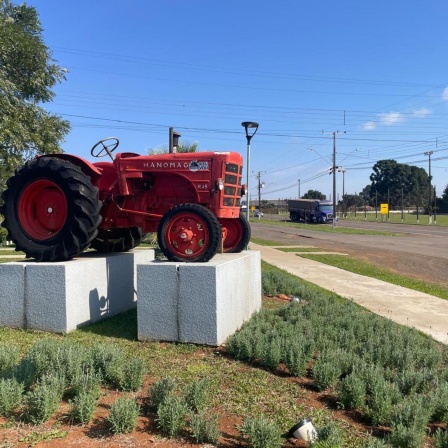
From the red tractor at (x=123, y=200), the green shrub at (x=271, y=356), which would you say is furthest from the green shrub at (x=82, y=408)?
the red tractor at (x=123, y=200)

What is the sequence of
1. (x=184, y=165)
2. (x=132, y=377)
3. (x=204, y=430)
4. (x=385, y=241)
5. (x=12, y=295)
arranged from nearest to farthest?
(x=204, y=430) → (x=132, y=377) → (x=12, y=295) → (x=184, y=165) → (x=385, y=241)

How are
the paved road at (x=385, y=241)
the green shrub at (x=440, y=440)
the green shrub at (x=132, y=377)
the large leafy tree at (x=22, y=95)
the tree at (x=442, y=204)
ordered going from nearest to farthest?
the green shrub at (x=440, y=440) → the green shrub at (x=132, y=377) → the large leafy tree at (x=22, y=95) → the paved road at (x=385, y=241) → the tree at (x=442, y=204)

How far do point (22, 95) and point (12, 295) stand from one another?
16.9m

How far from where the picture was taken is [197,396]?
Result: 353 cm

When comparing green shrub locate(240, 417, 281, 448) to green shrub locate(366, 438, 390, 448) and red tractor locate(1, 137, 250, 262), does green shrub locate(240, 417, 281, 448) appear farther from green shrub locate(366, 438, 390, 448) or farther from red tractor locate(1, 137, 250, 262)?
red tractor locate(1, 137, 250, 262)

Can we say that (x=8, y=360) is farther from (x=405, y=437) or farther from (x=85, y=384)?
(x=405, y=437)

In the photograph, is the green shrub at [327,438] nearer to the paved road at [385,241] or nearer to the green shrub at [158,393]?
the green shrub at [158,393]

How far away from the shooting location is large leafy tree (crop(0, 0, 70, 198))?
53.8 feet

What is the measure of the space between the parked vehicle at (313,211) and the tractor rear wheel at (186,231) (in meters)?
47.8

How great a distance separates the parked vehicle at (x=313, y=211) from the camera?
54.7 metres

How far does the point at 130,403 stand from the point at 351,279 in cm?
943

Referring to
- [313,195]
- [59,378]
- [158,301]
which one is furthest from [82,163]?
[313,195]

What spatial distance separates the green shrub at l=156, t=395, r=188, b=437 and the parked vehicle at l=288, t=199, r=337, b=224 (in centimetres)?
5021

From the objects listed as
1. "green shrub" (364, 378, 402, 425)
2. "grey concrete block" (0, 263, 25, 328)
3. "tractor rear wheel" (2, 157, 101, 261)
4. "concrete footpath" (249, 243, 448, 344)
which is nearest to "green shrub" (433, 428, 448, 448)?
"green shrub" (364, 378, 402, 425)
